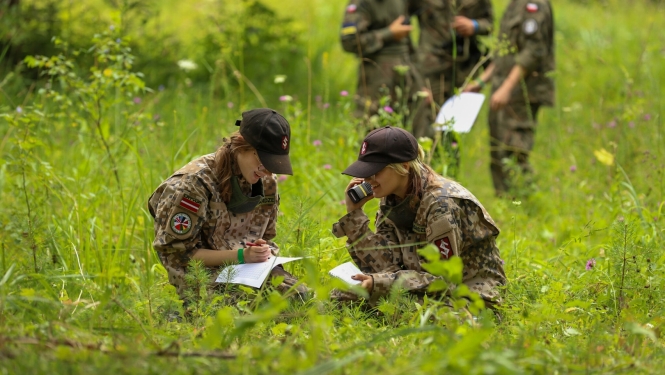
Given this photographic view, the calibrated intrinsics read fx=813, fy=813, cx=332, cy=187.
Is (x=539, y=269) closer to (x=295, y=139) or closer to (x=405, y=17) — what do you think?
(x=295, y=139)

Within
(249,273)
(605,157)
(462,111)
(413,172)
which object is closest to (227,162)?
(249,273)

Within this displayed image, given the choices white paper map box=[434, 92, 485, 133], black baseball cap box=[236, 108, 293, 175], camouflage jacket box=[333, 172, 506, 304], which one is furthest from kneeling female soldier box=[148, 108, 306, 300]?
white paper map box=[434, 92, 485, 133]

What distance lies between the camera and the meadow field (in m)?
2.32

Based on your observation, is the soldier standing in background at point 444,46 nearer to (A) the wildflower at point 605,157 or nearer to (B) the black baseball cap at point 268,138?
(A) the wildflower at point 605,157

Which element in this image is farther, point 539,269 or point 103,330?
point 539,269

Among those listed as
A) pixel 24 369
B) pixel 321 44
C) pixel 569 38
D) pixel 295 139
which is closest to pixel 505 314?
pixel 24 369

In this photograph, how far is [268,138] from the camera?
3318 mm

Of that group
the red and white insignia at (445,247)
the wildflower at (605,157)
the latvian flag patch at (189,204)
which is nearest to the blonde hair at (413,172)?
the red and white insignia at (445,247)

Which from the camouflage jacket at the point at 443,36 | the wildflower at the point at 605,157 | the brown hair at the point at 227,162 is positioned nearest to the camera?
the brown hair at the point at 227,162

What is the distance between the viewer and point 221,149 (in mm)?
3482

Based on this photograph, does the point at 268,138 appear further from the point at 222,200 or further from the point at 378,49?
the point at 378,49

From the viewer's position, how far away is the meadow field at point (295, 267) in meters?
2.32

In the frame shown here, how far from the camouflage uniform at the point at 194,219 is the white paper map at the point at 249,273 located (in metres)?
0.16

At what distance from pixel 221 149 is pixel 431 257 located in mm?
1457
